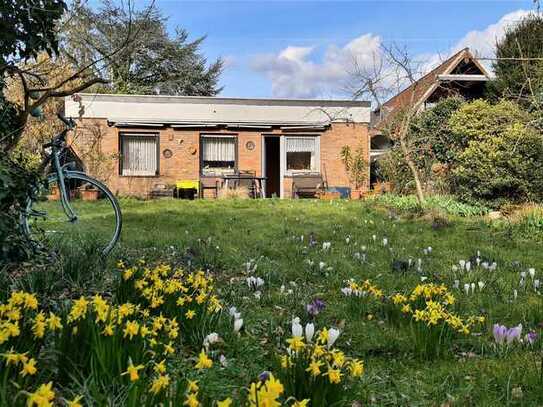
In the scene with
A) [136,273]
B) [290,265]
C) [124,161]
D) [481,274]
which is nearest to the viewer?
[136,273]

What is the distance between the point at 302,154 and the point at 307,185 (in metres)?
1.36

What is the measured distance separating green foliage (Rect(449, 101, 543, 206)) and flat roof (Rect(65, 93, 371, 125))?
6873 millimetres

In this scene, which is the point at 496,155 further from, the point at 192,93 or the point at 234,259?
the point at 192,93

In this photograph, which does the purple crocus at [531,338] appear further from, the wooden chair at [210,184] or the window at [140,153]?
the window at [140,153]

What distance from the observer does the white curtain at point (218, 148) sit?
1847cm

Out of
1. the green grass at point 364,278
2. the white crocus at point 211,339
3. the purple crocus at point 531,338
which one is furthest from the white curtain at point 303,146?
the white crocus at point 211,339

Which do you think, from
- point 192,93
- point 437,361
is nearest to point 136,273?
point 437,361

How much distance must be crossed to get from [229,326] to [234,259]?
2.26m

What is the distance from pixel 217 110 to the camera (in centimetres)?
1825

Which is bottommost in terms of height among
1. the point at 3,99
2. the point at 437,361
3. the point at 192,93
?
the point at 437,361

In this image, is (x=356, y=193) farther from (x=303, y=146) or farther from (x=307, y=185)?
(x=303, y=146)

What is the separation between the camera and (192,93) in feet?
105

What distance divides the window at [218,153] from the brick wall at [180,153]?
247mm

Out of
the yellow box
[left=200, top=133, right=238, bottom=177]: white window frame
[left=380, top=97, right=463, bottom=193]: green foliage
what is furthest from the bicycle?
[left=200, top=133, right=238, bottom=177]: white window frame
